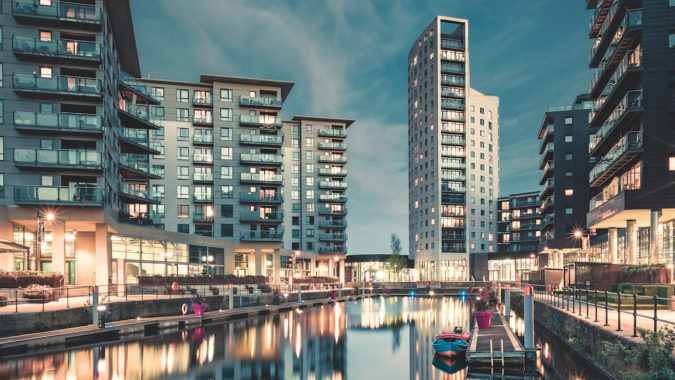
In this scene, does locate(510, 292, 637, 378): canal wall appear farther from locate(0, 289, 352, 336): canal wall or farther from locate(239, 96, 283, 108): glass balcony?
locate(239, 96, 283, 108): glass balcony

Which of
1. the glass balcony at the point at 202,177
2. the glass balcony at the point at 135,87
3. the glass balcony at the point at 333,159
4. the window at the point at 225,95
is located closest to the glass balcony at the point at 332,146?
the glass balcony at the point at 333,159

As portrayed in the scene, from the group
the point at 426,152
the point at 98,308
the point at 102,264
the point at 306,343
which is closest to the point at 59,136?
the point at 102,264

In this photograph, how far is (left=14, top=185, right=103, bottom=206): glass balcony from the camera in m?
41.8

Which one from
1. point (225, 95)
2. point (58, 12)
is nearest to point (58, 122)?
point (58, 12)

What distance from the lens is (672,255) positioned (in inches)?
1687

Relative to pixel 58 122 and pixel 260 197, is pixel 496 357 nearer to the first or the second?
pixel 58 122

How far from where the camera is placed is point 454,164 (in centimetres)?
11756

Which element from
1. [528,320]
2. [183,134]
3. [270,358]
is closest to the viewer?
[528,320]

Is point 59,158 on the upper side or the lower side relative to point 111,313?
upper

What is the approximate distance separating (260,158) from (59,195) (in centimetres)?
4237

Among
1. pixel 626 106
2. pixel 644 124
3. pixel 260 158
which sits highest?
pixel 626 106

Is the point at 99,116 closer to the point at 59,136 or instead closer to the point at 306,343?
the point at 59,136

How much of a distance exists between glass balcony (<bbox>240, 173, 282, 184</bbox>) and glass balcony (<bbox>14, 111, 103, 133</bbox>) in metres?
37.2

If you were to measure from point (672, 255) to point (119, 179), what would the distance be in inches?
2071
